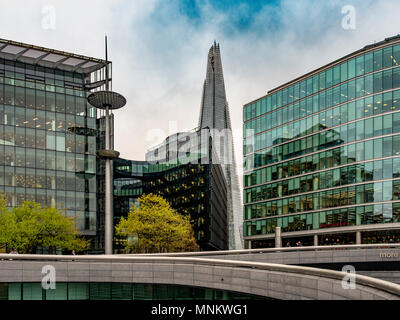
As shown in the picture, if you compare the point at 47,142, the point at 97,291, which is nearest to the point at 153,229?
the point at 47,142

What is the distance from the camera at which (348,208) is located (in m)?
63.2

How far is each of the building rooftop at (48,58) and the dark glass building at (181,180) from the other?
114ft

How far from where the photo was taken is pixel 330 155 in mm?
66688

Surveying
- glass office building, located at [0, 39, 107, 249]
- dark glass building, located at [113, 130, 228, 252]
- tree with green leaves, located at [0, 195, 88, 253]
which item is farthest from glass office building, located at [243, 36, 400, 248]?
tree with green leaves, located at [0, 195, 88, 253]

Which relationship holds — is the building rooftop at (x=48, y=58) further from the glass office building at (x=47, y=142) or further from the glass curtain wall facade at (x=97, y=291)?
the glass curtain wall facade at (x=97, y=291)

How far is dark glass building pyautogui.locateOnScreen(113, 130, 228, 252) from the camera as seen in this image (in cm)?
10331

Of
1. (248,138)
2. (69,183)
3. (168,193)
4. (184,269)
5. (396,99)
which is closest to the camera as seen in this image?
(184,269)

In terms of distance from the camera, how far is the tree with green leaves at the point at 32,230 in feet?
148

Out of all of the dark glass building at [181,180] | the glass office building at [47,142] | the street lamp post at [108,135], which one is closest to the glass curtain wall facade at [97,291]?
the street lamp post at [108,135]

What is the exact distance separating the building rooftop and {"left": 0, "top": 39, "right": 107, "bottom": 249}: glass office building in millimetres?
166

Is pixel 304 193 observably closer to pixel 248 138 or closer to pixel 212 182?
pixel 248 138

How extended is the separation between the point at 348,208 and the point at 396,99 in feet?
56.5

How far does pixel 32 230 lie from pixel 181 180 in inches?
2557
